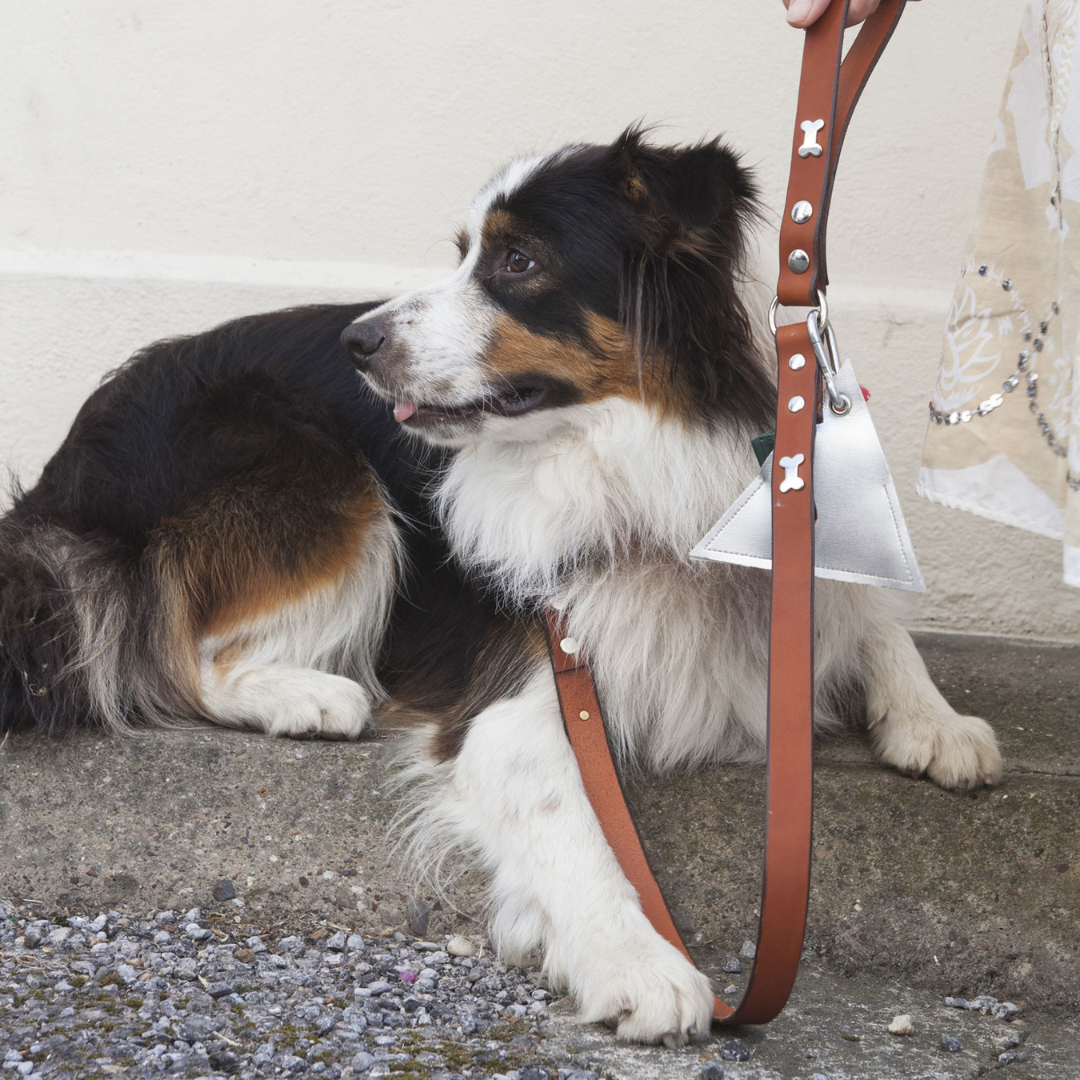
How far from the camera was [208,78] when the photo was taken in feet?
10.9

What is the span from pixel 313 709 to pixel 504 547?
550mm

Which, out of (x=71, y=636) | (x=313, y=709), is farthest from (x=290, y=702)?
(x=71, y=636)

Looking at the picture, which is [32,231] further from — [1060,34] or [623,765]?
[1060,34]

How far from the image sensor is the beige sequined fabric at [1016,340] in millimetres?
1536

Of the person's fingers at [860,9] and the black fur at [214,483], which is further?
the black fur at [214,483]

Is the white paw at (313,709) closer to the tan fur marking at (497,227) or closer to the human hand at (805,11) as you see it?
the tan fur marking at (497,227)

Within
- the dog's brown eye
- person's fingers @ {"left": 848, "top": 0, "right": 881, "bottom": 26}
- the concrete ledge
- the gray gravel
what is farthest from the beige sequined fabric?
the gray gravel

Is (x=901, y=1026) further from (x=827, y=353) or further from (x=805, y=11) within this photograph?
(x=805, y=11)

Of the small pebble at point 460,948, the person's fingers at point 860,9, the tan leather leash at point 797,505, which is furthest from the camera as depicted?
the small pebble at point 460,948

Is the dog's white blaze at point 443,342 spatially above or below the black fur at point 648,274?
below

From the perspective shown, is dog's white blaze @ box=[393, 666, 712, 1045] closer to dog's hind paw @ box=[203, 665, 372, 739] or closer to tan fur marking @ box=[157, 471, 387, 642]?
dog's hind paw @ box=[203, 665, 372, 739]

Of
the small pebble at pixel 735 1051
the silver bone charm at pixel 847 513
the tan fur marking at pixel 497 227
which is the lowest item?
the small pebble at pixel 735 1051

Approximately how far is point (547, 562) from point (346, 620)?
614mm

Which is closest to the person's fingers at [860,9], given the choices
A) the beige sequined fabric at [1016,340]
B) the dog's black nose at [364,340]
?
the beige sequined fabric at [1016,340]
